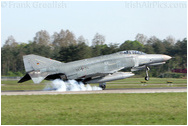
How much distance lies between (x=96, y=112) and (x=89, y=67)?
43.8 ft

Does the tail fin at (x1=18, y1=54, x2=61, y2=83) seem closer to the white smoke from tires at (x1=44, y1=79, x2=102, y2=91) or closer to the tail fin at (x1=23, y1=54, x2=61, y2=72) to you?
the tail fin at (x1=23, y1=54, x2=61, y2=72)

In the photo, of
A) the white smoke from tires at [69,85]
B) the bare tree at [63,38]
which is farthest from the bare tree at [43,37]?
the white smoke from tires at [69,85]

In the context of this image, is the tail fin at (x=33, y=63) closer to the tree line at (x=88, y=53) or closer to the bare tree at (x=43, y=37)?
the tree line at (x=88, y=53)

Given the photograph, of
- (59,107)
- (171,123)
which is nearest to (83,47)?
(59,107)

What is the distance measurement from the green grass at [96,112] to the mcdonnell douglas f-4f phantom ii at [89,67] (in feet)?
26.7

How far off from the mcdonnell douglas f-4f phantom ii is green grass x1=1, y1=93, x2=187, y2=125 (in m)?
8.13

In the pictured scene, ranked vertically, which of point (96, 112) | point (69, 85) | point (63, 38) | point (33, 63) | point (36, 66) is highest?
point (63, 38)

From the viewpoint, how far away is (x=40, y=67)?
98.2 ft

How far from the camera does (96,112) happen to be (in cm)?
1734

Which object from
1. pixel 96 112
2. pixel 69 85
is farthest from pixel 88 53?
pixel 96 112

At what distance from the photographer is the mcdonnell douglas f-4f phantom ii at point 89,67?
2992 centimetres

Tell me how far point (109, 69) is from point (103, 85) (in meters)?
1.95

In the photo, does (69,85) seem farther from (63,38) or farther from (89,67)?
(63,38)

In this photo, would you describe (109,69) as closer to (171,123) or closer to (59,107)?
(59,107)
